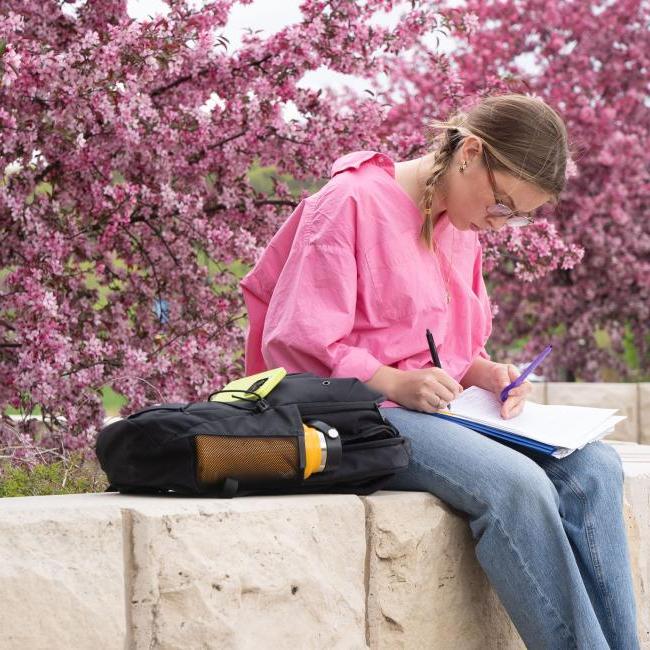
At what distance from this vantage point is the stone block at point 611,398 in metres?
8.91

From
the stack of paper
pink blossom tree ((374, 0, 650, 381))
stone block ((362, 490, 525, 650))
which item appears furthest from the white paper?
pink blossom tree ((374, 0, 650, 381))

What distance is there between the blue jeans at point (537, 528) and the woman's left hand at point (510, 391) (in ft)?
0.63

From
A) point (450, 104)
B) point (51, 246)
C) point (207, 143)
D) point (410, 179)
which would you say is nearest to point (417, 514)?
point (410, 179)

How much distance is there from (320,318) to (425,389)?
0.91ft

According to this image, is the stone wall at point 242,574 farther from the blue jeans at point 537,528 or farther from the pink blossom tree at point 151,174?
the pink blossom tree at point 151,174

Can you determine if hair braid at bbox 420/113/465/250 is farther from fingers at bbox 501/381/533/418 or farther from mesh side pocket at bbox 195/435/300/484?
mesh side pocket at bbox 195/435/300/484

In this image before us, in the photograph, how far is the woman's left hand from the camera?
2.67m

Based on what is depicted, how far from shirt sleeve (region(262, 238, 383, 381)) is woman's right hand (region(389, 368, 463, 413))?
2.8 inches

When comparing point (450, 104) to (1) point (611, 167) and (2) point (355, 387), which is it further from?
(1) point (611, 167)

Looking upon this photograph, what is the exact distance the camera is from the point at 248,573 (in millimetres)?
2098

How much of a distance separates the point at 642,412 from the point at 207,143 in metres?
5.34

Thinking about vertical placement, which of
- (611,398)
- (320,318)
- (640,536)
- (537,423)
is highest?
(320,318)

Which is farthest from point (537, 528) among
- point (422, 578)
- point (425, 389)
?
point (425, 389)

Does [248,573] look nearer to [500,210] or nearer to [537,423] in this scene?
[537,423]
